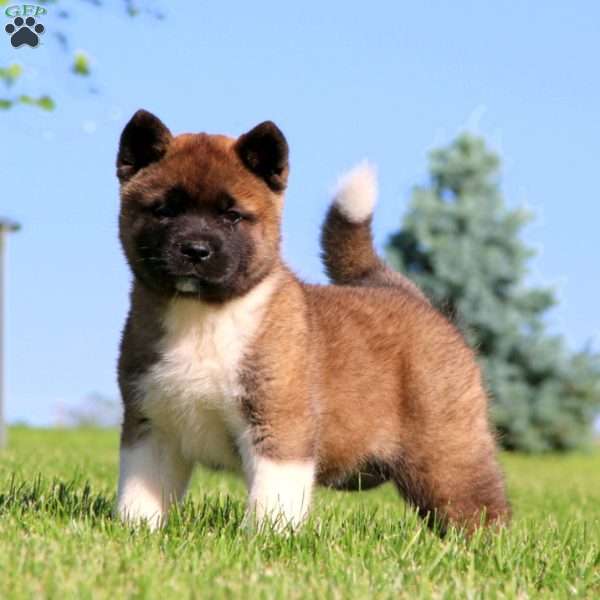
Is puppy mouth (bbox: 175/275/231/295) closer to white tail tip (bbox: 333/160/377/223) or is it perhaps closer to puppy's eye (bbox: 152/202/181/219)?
puppy's eye (bbox: 152/202/181/219)

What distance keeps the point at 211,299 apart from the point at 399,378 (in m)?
1.41

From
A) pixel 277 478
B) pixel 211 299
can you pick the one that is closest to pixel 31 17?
pixel 211 299

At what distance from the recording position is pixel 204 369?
15.7 ft

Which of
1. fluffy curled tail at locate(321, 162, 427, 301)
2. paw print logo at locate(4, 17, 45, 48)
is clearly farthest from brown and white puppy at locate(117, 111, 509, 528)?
paw print logo at locate(4, 17, 45, 48)

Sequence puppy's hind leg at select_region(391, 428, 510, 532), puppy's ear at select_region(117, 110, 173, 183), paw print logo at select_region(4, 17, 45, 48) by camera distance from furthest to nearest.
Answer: paw print logo at select_region(4, 17, 45, 48)
puppy's hind leg at select_region(391, 428, 510, 532)
puppy's ear at select_region(117, 110, 173, 183)

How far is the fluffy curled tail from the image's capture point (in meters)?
6.34

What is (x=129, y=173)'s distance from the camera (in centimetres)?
501

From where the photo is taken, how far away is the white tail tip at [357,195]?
249 inches

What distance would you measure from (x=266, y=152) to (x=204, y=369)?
1.05 m

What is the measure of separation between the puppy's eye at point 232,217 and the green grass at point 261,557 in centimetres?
136

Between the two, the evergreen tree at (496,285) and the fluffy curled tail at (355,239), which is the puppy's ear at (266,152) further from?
the evergreen tree at (496,285)

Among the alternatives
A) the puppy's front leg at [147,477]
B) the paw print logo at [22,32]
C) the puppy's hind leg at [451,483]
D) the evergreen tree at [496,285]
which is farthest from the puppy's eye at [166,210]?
the evergreen tree at [496,285]

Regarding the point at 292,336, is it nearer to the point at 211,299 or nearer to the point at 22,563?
the point at 211,299

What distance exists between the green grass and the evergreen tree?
12.7 m
